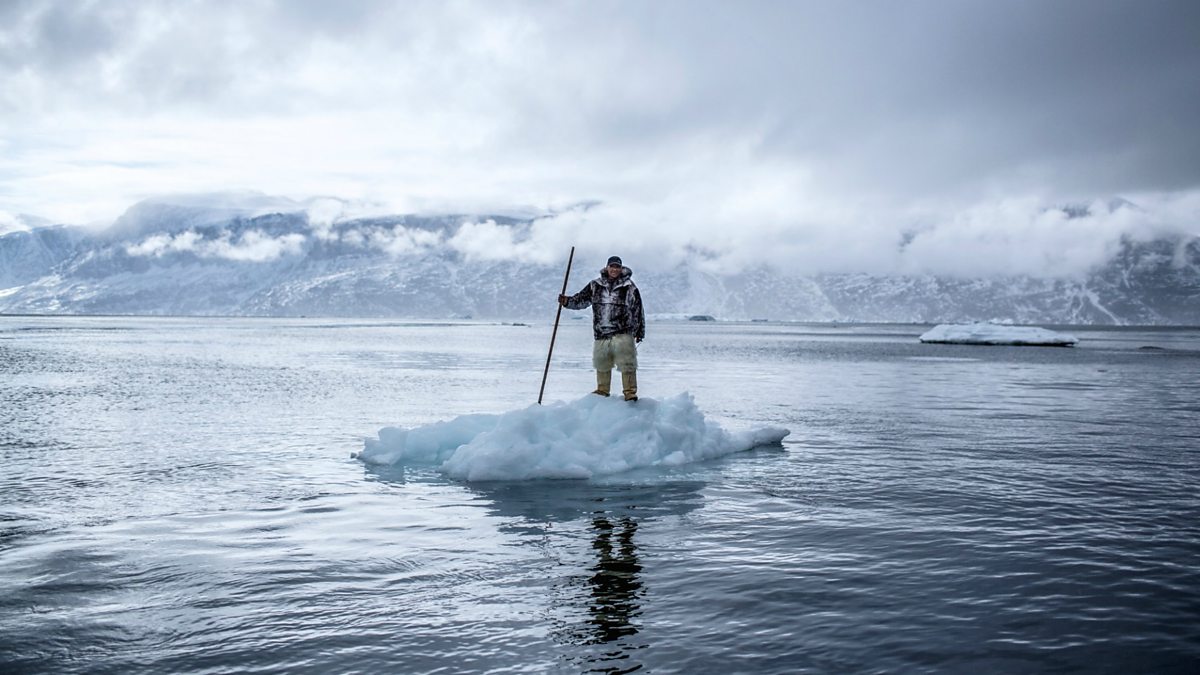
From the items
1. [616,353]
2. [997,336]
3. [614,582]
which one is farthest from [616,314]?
[997,336]

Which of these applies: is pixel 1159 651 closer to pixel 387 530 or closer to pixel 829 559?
pixel 829 559

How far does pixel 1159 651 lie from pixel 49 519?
12318 millimetres

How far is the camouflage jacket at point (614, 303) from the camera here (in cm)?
1597

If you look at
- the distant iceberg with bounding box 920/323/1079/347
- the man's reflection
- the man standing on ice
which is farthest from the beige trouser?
the distant iceberg with bounding box 920/323/1079/347

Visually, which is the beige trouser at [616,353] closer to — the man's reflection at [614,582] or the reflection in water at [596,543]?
the reflection in water at [596,543]

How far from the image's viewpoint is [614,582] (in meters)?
8.20

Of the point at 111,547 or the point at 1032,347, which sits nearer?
the point at 111,547

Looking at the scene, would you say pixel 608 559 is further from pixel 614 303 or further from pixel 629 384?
pixel 614 303

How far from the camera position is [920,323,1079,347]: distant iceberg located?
10381cm

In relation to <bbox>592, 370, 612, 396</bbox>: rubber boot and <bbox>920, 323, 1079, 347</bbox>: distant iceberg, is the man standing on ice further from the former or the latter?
<bbox>920, 323, 1079, 347</bbox>: distant iceberg

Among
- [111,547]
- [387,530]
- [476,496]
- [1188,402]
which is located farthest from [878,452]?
[1188,402]

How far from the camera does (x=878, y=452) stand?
1777cm

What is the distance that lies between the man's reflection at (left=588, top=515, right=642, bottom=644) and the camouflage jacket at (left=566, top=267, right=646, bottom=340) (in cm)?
564

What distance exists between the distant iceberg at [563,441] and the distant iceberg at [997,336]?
9983 cm
